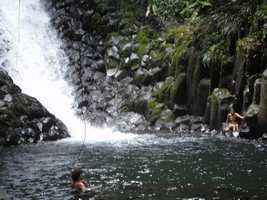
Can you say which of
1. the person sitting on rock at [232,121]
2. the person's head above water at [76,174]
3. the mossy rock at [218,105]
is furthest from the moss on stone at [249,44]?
the person's head above water at [76,174]

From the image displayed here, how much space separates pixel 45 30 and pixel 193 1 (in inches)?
611

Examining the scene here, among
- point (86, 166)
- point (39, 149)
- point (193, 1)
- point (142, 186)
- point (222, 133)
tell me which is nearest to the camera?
point (142, 186)

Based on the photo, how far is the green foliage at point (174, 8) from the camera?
33.9m

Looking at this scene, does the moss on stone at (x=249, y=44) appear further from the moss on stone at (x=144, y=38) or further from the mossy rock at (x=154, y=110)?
the moss on stone at (x=144, y=38)

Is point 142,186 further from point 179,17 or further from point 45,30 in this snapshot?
point 45,30

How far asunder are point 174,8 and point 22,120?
14.8 metres

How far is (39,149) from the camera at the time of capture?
23188 mm

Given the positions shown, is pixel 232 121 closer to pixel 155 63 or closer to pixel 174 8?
pixel 155 63

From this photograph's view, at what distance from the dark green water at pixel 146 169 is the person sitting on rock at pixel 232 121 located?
1468 millimetres

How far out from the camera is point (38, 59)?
40344mm

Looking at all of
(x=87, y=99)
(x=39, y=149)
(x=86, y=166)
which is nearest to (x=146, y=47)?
(x=87, y=99)

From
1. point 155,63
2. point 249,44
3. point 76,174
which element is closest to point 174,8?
point 155,63

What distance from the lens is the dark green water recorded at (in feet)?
44.7

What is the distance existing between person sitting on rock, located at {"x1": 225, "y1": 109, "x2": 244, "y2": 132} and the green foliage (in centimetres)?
1042
